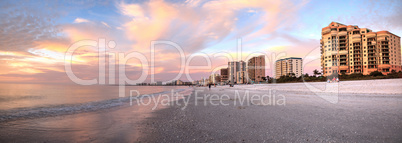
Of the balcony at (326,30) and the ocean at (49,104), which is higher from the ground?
the balcony at (326,30)

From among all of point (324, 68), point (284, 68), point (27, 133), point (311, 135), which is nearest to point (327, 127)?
point (311, 135)

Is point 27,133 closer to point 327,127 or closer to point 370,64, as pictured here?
point 327,127

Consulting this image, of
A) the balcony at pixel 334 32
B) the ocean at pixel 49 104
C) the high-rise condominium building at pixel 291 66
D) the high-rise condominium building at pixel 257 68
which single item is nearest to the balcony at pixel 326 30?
the balcony at pixel 334 32

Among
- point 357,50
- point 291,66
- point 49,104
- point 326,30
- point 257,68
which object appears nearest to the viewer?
point 49,104

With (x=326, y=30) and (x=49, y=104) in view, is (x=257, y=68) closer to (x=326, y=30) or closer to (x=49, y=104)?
(x=326, y=30)

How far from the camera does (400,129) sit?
16.3ft

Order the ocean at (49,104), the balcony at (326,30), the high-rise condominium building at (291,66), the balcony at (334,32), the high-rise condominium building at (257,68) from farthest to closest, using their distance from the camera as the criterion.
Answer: the high-rise condominium building at (257,68) → the high-rise condominium building at (291,66) → the balcony at (326,30) → the balcony at (334,32) → the ocean at (49,104)

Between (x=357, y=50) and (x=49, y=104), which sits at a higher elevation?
(x=357, y=50)

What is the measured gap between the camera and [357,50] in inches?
2879

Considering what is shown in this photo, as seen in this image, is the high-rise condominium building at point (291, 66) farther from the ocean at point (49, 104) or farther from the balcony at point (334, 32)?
the ocean at point (49, 104)

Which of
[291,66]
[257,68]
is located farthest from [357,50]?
[257,68]

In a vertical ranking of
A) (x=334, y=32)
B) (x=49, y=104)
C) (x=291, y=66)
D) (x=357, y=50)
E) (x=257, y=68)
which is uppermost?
(x=334, y=32)

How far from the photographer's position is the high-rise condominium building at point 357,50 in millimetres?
68250

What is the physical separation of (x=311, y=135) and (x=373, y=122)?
2.97 meters
